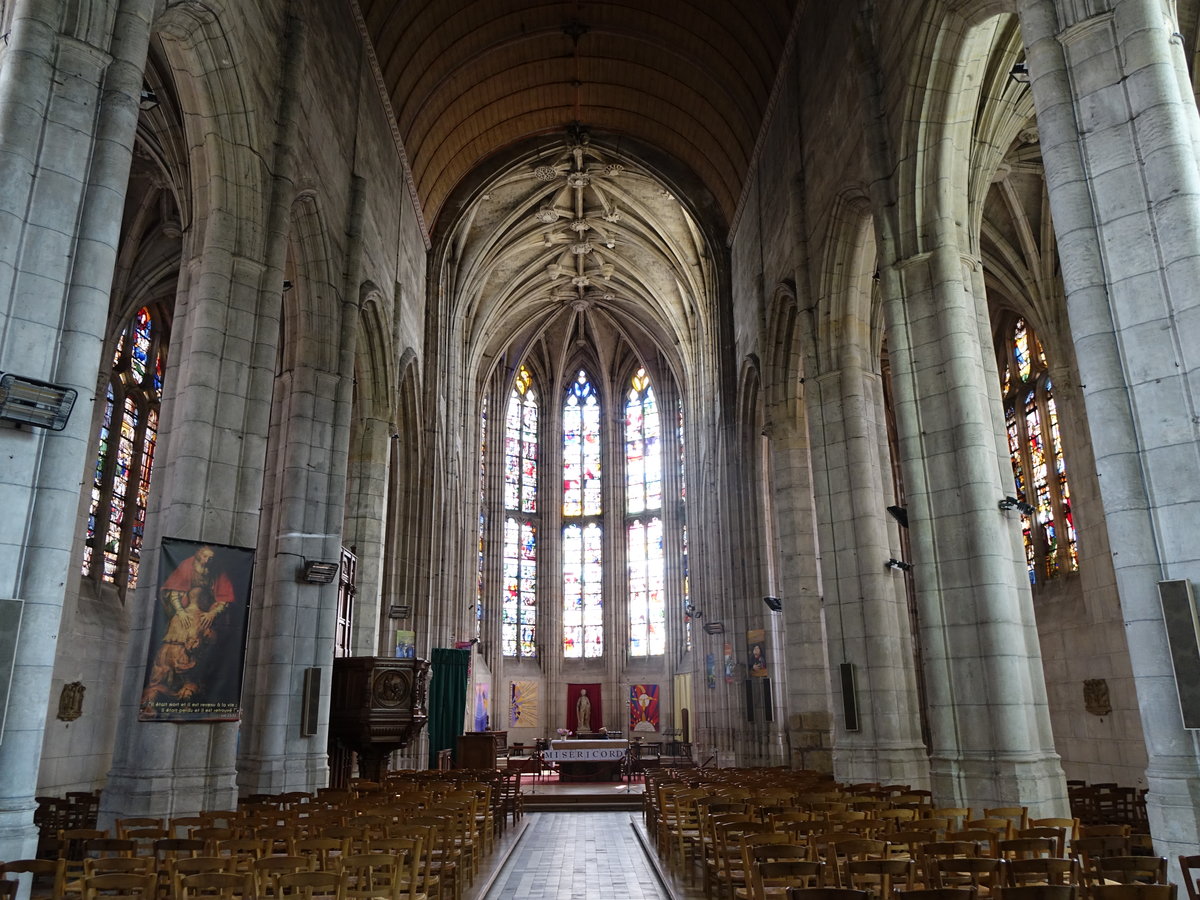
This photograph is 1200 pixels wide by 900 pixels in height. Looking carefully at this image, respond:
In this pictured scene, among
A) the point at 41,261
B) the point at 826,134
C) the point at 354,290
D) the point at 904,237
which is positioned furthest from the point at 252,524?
the point at 826,134

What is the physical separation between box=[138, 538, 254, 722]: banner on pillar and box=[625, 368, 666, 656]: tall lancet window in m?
27.6

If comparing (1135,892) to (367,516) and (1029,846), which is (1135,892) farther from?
(367,516)

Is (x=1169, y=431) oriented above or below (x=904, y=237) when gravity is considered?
below

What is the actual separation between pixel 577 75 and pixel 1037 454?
14910 mm

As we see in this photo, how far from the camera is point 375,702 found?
46.7 feet

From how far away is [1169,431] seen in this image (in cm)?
666

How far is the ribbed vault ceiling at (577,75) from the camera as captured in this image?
1942 cm

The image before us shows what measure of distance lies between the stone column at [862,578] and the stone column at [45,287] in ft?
35.5

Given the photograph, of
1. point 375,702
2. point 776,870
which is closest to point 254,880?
point 776,870

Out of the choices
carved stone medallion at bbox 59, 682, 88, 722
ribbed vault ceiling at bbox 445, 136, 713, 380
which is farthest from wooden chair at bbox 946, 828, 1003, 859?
ribbed vault ceiling at bbox 445, 136, 713, 380

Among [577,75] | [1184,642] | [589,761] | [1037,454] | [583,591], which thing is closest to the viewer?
[1184,642]

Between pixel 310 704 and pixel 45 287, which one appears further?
pixel 310 704

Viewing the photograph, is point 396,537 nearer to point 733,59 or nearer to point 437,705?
point 437,705

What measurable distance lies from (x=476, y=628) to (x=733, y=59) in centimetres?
2195
